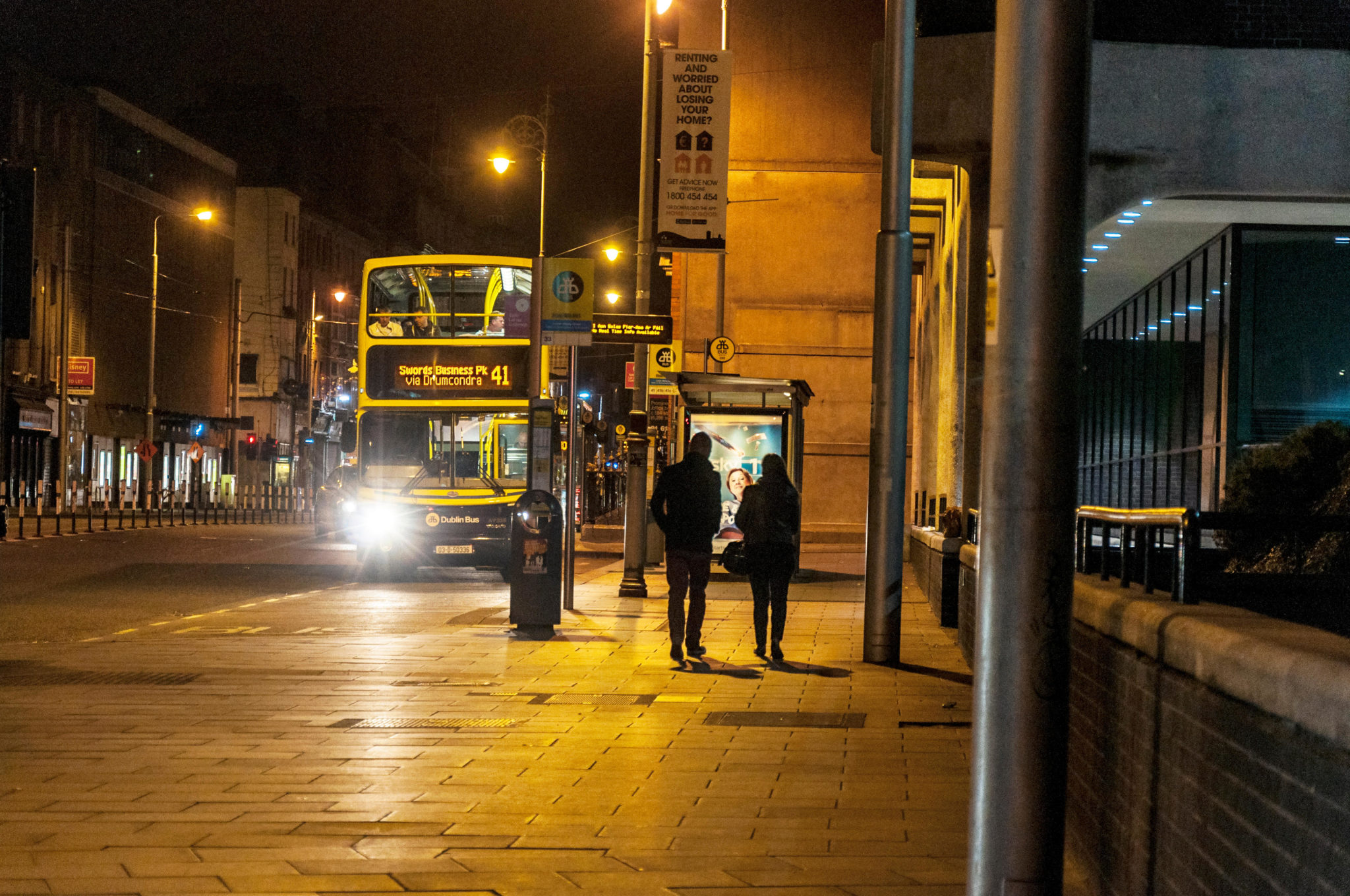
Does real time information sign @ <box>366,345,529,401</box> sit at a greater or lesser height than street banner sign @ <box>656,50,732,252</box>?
lesser

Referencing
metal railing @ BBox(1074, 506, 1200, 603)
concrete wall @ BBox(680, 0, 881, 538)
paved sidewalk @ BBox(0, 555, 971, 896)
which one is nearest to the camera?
metal railing @ BBox(1074, 506, 1200, 603)

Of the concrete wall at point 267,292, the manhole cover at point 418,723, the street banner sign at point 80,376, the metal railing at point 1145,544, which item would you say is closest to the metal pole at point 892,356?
the manhole cover at point 418,723

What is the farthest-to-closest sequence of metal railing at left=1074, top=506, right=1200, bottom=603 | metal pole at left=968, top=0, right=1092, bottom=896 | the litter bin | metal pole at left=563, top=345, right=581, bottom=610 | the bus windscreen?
the bus windscreen, metal pole at left=563, top=345, right=581, bottom=610, the litter bin, metal railing at left=1074, top=506, right=1200, bottom=603, metal pole at left=968, top=0, right=1092, bottom=896

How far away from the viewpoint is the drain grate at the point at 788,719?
9570mm

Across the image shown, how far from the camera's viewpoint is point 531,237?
4724 inches

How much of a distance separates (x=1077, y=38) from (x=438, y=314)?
60.8ft

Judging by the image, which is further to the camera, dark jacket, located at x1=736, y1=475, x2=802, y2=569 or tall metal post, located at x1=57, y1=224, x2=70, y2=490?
tall metal post, located at x1=57, y1=224, x2=70, y2=490

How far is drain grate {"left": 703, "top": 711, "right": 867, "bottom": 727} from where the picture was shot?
957 cm

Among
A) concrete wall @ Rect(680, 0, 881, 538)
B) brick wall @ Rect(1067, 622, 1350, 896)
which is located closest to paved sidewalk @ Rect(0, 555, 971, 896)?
brick wall @ Rect(1067, 622, 1350, 896)

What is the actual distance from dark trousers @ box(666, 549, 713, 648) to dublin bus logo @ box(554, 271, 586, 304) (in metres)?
4.10

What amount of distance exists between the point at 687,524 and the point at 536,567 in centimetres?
229

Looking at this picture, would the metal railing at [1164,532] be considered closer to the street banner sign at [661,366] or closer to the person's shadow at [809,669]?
the person's shadow at [809,669]

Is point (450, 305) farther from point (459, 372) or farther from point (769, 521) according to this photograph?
point (769, 521)

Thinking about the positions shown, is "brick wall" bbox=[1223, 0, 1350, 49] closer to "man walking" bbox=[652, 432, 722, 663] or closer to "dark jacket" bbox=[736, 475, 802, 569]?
"dark jacket" bbox=[736, 475, 802, 569]
